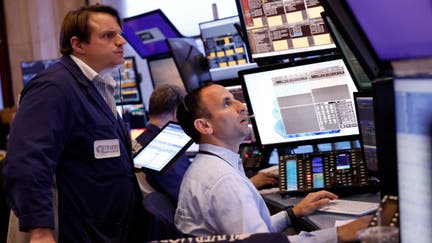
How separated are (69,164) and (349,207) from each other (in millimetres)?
1026

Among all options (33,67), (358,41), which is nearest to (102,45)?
(358,41)

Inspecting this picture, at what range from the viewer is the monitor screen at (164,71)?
13.2ft

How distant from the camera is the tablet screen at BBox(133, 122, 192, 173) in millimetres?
2361

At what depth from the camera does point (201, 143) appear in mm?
2076

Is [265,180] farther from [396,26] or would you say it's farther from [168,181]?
[396,26]

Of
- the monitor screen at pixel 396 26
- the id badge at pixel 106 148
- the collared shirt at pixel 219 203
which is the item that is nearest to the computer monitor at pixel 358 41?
the monitor screen at pixel 396 26

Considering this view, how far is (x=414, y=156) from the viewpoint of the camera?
3.24 feet

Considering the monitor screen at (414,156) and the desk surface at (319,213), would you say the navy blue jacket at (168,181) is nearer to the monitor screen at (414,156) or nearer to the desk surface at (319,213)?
the desk surface at (319,213)

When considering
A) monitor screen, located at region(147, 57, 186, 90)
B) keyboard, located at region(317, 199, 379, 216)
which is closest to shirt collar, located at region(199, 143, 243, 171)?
keyboard, located at region(317, 199, 379, 216)

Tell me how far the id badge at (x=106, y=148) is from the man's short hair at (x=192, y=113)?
265mm

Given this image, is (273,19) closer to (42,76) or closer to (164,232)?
(42,76)

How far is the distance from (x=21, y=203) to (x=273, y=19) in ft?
4.83

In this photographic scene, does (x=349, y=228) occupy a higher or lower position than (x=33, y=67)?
higher

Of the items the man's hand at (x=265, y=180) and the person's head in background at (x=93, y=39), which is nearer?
the person's head in background at (x=93, y=39)
